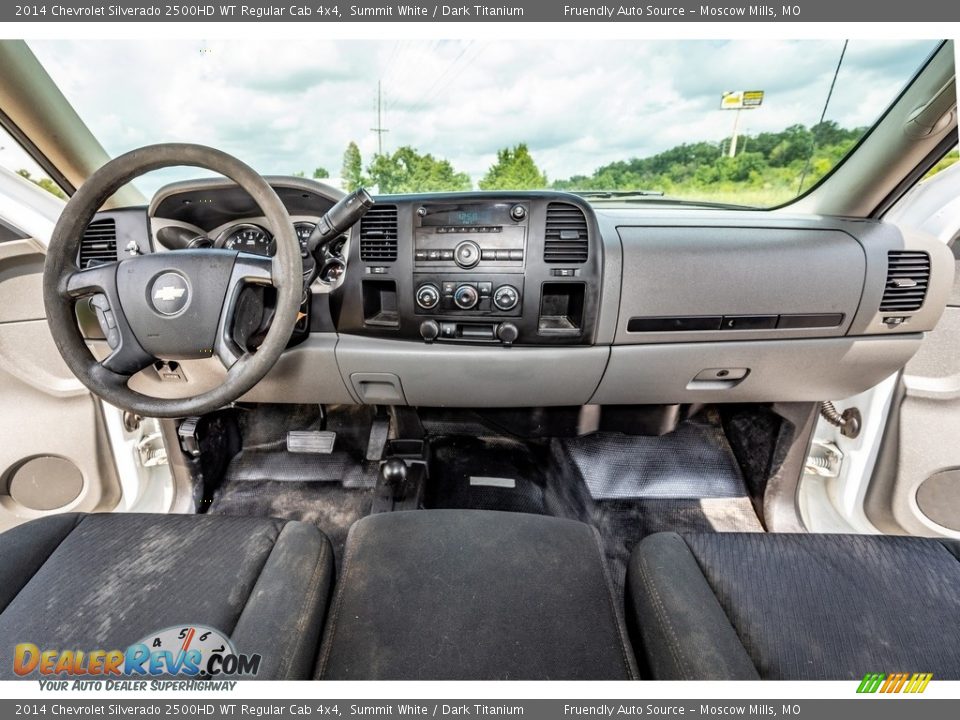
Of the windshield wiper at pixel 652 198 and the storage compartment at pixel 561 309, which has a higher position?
the windshield wiper at pixel 652 198

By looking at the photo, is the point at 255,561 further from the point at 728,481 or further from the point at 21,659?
the point at 728,481

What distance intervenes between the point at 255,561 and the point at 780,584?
3.89ft

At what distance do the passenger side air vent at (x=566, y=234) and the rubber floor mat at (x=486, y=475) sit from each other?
1.12 m

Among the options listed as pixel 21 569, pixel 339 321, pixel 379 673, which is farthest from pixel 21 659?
pixel 339 321

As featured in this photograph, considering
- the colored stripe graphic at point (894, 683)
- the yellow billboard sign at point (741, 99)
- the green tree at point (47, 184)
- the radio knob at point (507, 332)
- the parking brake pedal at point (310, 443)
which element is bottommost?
the parking brake pedal at point (310, 443)

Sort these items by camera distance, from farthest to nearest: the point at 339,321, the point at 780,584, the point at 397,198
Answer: the point at 339,321
the point at 397,198
the point at 780,584

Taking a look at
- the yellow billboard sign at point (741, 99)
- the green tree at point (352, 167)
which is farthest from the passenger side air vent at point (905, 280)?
the green tree at point (352, 167)

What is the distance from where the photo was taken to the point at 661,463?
2.14 m

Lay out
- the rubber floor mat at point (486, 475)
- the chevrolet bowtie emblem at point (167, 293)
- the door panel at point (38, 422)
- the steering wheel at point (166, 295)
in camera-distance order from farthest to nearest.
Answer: the rubber floor mat at point (486, 475), the door panel at point (38, 422), the chevrolet bowtie emblem at point (167, 293), the steering wheel at point (166, 295)

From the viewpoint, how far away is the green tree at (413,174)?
1615 millimetres

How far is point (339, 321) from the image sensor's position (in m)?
1.61

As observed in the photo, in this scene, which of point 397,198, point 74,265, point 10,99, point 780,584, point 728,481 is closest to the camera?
point 780,584

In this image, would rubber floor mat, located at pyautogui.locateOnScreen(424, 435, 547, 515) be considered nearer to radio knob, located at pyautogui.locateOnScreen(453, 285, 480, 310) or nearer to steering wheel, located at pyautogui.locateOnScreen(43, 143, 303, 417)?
radio knob, located at pyautogui.locateOnScreen(453, 285, 480, 310)

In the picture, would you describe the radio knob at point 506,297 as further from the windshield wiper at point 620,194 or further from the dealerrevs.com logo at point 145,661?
the dealerrevs.com logo at point 145,661
